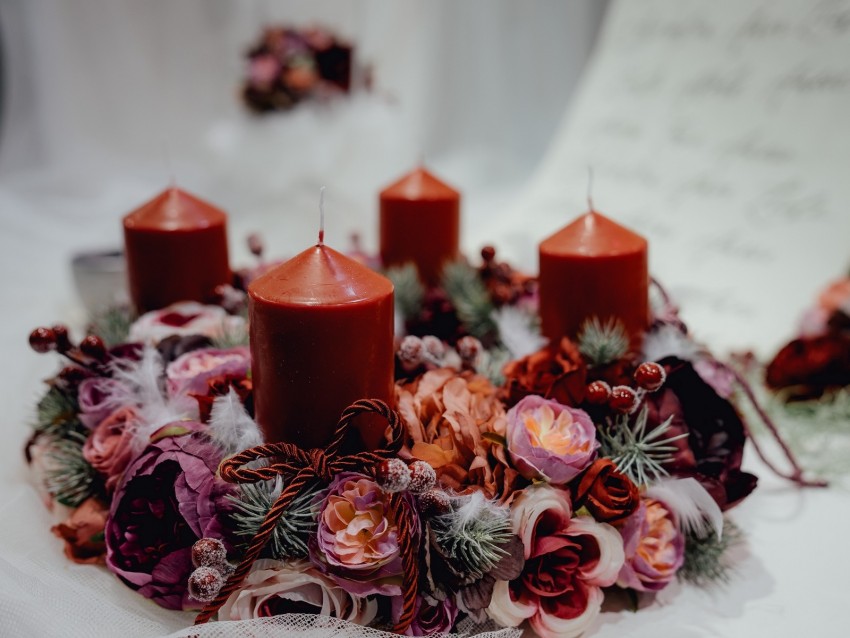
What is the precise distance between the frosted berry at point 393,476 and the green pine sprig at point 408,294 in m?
0.33

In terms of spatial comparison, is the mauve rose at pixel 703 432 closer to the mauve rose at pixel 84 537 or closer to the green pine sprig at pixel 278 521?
the green pine sprig at pixel 278 521

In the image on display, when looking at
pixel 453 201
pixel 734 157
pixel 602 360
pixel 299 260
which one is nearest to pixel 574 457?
pixel 602 360

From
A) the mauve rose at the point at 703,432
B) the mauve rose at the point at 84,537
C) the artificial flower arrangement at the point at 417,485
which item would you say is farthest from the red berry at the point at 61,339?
the mauve rose at the point at 703,432

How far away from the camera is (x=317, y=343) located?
565mm

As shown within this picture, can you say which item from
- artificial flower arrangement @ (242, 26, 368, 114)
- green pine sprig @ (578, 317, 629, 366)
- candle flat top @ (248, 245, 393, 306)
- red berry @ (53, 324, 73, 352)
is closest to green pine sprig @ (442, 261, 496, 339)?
green pine sprig @ (578, 317, 629, 366)

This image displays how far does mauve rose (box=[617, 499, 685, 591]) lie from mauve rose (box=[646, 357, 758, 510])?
0.04 metres

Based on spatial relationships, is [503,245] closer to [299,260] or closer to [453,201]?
[453,201]

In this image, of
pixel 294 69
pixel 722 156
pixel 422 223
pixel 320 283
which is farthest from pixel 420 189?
pixel 294 69

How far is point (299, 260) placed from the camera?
591 mm

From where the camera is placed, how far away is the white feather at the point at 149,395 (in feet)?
2.11

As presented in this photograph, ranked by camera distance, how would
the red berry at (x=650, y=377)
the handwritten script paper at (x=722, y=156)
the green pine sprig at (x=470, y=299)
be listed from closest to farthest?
1. the red berry at (x=650, y=377)
2. the green pine sprig at (x=470, y=299)
3. the handwritten script paper at (x=722, y=156)

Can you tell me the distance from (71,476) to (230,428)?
0.16 m

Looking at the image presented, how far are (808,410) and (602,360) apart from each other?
1.27 ft

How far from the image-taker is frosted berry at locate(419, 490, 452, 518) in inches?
21.9
